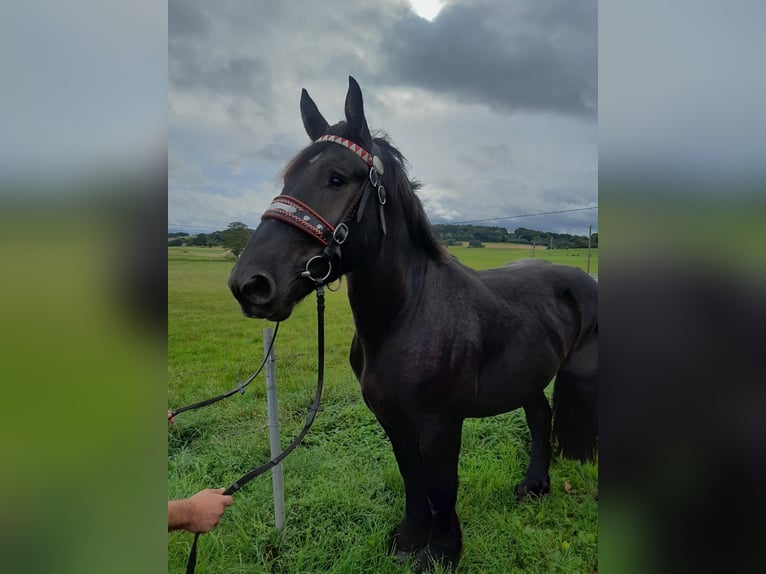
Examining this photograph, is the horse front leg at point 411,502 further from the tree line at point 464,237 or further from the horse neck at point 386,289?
the tree line at point 464,237

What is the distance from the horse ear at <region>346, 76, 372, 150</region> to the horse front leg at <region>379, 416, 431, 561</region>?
1502 millimetres

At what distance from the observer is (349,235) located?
5.56 ft

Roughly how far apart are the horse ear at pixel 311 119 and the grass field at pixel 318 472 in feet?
2.65

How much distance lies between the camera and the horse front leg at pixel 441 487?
1.97 m

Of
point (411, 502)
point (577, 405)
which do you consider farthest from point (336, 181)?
point (577, 405)

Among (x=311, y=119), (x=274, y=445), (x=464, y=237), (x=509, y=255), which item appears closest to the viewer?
(x=311, y=119)

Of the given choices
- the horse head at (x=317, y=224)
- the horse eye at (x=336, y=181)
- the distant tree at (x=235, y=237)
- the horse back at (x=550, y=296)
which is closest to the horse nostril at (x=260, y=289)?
the horse head at (x=317, y=224)

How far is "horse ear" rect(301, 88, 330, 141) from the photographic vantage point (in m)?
1.89

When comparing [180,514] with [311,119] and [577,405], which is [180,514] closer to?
[311,119]

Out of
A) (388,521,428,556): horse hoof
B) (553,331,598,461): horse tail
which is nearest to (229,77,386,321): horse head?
(388,521,428,556): horse hoof

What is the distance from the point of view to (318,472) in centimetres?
294

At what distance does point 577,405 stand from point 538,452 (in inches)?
17.8
